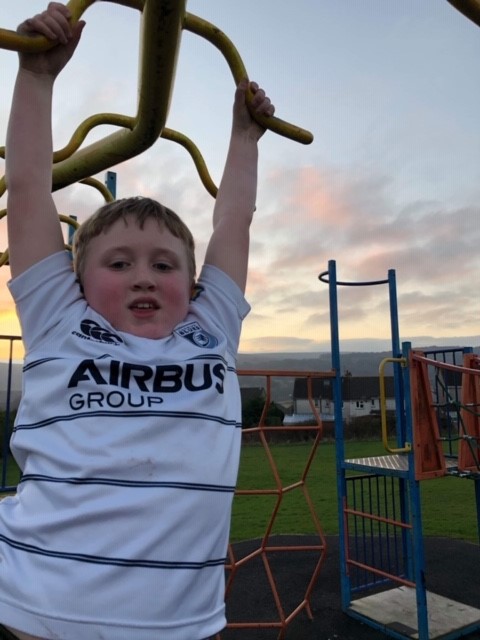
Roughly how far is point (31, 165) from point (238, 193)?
1.43 feet

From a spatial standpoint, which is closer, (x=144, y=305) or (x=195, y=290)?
(x=144, y=305)

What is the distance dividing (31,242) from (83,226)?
0.11 m

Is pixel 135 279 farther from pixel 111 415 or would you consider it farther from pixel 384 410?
pixel 384 410

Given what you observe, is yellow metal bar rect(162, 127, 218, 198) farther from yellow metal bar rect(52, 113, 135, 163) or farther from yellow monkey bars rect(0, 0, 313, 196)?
yellow metal bar rect(52, 113, 135, 163)

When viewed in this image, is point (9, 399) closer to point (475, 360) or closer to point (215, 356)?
point (215, 356)

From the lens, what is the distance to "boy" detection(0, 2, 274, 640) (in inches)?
29.3

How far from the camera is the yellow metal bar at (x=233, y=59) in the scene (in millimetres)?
978

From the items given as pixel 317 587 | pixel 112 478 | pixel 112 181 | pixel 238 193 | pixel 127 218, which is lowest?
pixel 317 587

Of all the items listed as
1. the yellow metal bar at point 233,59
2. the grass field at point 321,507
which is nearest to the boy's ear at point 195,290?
the yellow metal bar at point 233,59

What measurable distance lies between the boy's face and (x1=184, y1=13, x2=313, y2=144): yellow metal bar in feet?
1.13

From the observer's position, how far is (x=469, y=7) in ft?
3.07

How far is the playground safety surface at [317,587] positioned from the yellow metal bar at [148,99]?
3.07 metres

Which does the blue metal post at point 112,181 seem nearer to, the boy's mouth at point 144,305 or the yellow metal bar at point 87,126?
the yellow metal bar at point 87,126

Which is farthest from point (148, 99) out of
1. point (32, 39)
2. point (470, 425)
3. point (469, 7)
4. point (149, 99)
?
point (470, 425)
